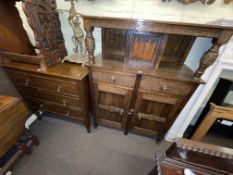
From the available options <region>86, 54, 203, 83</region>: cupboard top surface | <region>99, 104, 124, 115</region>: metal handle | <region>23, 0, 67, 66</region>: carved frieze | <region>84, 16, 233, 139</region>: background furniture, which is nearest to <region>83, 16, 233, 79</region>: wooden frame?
<region>84, 16, 233, 139</region>: background furniture

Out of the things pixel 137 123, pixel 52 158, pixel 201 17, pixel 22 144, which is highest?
pixel 201 17

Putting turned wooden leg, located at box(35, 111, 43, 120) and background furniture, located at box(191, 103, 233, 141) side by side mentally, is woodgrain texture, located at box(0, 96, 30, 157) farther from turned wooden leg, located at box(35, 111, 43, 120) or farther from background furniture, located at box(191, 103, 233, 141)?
background furniture, located at box(191, 103, 233, 141)

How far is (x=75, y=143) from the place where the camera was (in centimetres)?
162

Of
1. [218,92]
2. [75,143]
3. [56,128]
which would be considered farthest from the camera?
[56,128]

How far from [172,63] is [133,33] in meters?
0.51

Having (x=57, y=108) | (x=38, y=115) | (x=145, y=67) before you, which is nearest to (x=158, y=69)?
(x=145, y=67)

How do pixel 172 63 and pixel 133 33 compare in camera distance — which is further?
pixel 172 63

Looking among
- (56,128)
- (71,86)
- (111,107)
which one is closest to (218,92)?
(111,107)

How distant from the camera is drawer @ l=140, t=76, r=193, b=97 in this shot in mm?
1067

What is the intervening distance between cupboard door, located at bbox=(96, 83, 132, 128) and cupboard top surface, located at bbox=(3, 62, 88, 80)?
0.77 ft

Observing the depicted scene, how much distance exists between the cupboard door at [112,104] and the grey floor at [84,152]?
10.8 inches

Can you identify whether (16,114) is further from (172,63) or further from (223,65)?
(223,65)

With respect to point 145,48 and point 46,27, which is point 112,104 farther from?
point 46,27

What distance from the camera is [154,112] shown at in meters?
1.34
